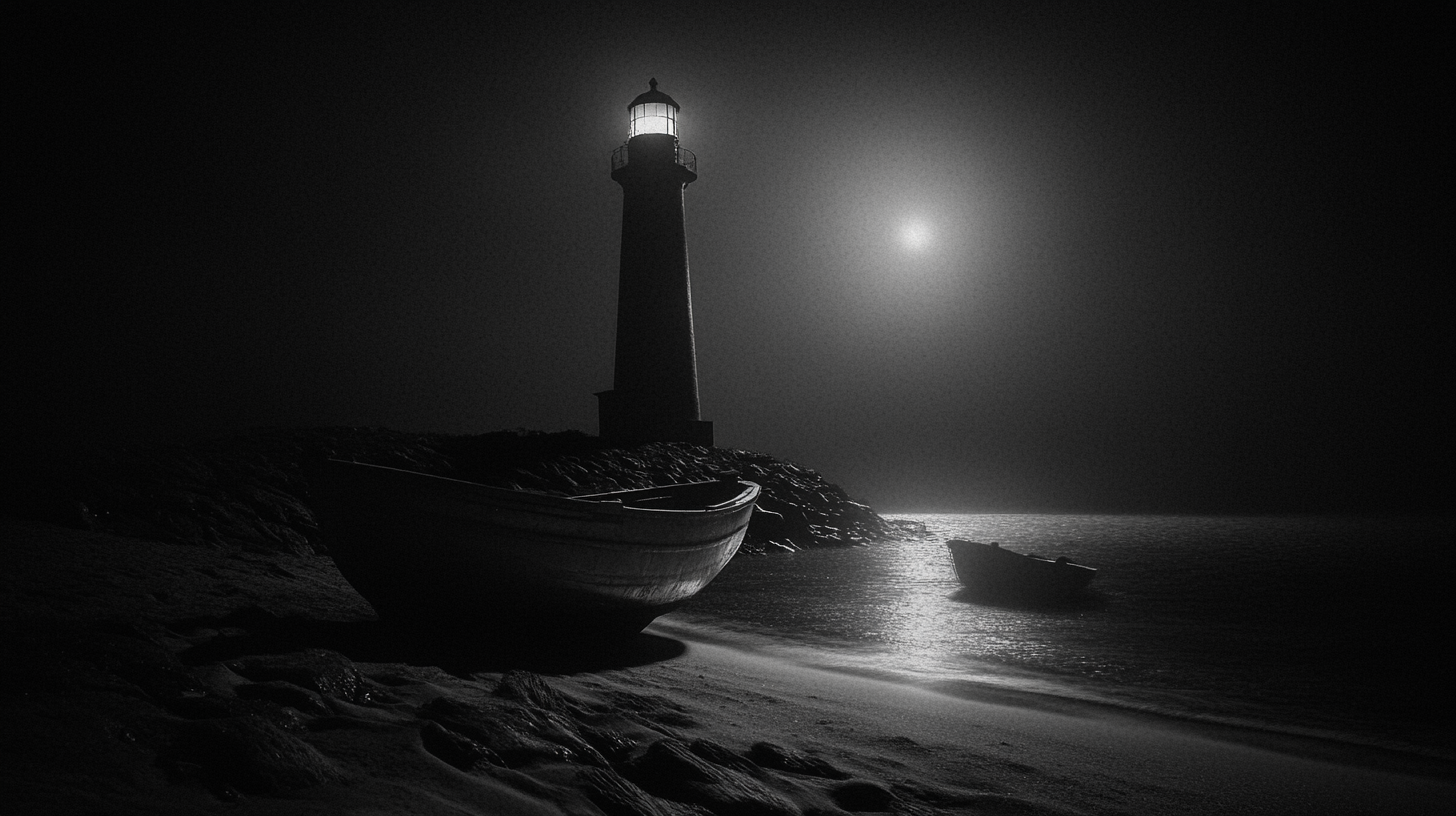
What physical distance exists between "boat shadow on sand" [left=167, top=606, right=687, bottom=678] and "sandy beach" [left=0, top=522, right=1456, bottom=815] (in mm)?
43

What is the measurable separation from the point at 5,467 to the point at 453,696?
14.1 metres

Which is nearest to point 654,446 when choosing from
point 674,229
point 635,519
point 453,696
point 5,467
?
point 674,229

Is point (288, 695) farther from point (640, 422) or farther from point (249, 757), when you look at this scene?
point (640, 422)

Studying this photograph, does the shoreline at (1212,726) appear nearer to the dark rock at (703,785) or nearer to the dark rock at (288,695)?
the dark rock at (703,785)

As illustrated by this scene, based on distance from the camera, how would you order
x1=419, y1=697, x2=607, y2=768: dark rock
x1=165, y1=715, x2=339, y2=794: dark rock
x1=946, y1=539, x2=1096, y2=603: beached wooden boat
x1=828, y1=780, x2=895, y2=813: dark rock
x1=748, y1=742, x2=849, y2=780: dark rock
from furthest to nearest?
x1=946, y1=539, x2=1096, y2=603: beached wooden boat
x1=748, y1=742, x2=849, y2=780: dark rock
x1=828, y1=780, x2=895, y2=813: dark rock
x1=419, y1=697, x2=607, y2=768: dark rock
x1=165, y1=715, x2=339, y2=794: dark rock

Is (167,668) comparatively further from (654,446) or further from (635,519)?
(654,446)

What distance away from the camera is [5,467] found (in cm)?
1247

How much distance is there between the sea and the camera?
850 cm

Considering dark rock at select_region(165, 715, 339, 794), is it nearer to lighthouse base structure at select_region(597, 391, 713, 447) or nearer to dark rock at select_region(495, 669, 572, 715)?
dark rock at select_region(495, 669, 572, 715)

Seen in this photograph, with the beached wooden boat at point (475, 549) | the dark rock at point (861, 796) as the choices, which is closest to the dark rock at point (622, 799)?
the dark rock at point (861, 796)

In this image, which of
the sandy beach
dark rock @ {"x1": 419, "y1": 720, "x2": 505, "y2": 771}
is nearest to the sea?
the sandy beach

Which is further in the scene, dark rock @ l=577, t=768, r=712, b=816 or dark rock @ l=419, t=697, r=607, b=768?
dark rock @ l=419, t=697, r=607, b=768

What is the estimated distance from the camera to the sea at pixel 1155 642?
8.50 m

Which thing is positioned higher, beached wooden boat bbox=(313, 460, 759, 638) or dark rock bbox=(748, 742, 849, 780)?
beached wooden boat bbox=(313, 460, 759, 638)
